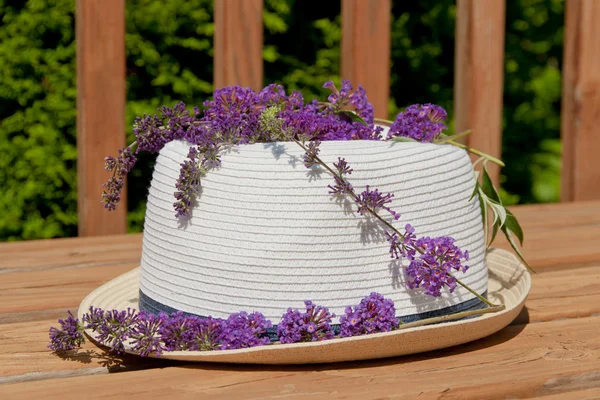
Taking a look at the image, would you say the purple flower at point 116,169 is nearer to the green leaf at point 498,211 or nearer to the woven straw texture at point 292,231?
the woven straw texture at point 292,231

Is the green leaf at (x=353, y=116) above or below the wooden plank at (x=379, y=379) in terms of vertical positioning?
above

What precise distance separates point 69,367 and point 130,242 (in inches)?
43.7

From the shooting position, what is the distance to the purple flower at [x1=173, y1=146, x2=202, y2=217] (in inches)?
68.4

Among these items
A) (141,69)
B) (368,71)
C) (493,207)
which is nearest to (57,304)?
(493,207)

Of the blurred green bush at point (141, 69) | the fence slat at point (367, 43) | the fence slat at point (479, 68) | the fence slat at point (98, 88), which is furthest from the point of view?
the blurred green bush at point (141, 69)

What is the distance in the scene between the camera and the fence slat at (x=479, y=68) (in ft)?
10.5

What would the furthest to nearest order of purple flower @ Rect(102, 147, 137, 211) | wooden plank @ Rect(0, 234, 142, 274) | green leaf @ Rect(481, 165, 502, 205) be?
wooden plank @ Rect(0, 234, 142, 274) → green leaf @ Rect(481, 165, 502, 205) → purple flower @ Rect(102, 147, 137, 211)

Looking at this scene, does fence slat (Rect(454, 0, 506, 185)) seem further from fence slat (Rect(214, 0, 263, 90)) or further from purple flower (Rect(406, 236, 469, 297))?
purple flower (Rect(406, 236, 469, 297))

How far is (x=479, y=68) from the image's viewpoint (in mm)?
3219

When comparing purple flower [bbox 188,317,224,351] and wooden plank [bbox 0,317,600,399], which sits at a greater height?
purple flower [bbox 188,317,224,351]

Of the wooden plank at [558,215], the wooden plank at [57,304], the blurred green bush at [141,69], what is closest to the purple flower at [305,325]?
the wooden plank at [57,304]

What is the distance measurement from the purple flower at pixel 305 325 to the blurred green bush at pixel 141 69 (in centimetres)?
191

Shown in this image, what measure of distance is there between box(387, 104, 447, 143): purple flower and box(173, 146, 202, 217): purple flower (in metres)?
0.43

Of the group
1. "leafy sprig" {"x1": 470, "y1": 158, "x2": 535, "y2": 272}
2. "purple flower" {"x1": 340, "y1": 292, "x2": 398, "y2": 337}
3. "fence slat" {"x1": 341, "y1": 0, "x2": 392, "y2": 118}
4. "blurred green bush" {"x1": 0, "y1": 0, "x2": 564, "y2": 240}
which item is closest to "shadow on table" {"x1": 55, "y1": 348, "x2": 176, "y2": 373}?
"purple flower" {"x1": 340, "y1": 292, "x2": 398, "y2": 337}
